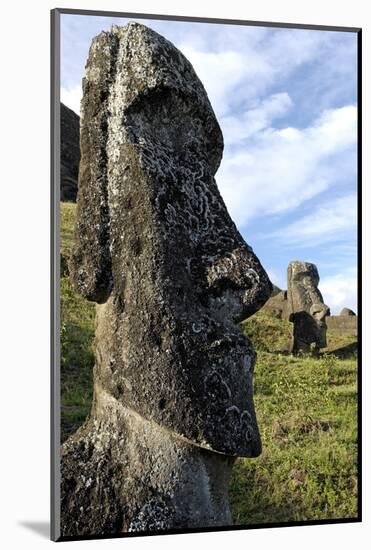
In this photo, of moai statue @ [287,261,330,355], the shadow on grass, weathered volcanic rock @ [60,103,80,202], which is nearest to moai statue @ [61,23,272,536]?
weathered volcanic rock @ [60,103,80,202]

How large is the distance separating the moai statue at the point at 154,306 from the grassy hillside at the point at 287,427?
196 cm

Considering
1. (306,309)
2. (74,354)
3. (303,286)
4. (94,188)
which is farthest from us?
(306,309)

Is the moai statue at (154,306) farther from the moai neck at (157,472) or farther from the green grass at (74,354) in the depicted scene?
the green grass at (74,354)

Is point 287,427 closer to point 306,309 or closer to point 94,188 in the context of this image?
point 306,309

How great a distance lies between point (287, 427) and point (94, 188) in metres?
4.25

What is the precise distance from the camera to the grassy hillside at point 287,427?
8055 mm

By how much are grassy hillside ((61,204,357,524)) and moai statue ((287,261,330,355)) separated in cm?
125

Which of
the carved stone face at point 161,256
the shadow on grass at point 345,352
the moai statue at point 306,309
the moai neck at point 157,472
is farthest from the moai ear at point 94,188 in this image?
the moai statue at point 306,309

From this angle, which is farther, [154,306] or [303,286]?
[303,286]

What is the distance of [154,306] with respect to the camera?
18.5 feet

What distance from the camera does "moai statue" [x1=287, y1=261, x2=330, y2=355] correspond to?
12602 millimetres

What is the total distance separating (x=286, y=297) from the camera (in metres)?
13.9

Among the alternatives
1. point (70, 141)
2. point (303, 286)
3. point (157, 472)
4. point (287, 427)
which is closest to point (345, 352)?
point (303, 286)

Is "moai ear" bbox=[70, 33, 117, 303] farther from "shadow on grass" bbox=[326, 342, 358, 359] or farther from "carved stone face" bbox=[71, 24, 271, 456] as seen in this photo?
"shadow on grass" bbox=[326, 342, 358, 359]
